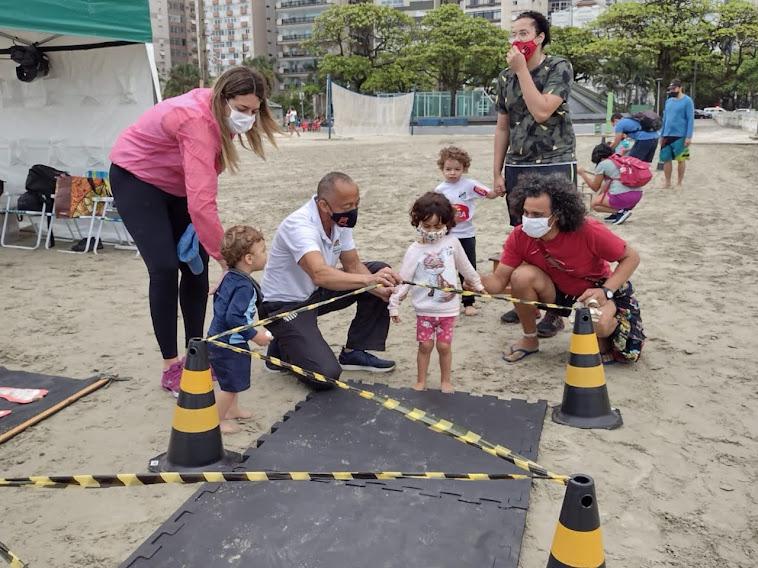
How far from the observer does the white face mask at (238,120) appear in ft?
10.8

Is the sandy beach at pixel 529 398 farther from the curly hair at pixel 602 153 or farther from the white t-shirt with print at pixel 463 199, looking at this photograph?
the curly hair at pixel 602 153

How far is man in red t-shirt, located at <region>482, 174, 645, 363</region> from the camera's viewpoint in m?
3.74

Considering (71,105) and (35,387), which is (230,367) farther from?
(71,105)

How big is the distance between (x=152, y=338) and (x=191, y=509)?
2.39 m

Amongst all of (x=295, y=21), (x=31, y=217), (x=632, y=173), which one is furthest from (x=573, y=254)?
(x=295, y=21)

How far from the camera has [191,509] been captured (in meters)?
2.57

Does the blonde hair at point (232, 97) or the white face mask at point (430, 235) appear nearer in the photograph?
the blonde hair at point (232, 97)

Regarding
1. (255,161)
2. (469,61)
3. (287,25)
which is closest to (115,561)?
(255,161)

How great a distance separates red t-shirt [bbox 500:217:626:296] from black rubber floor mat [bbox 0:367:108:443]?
2.60 meters

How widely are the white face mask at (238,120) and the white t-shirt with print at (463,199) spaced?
5.81 ft

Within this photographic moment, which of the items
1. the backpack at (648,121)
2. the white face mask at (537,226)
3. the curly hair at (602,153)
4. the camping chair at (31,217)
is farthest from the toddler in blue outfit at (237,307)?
the backpack at (648,121)

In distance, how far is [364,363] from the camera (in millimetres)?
4117

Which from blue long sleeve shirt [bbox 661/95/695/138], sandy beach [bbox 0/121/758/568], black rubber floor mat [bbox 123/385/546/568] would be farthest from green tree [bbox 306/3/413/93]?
black rubber floor mat [bbox 123/385/546/568]

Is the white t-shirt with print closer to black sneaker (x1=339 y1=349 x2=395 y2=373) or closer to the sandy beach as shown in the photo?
the sandy beach
